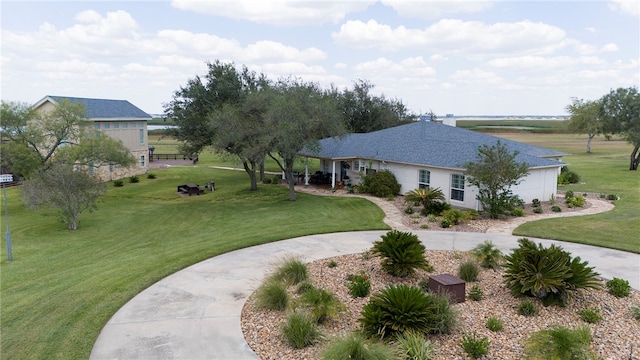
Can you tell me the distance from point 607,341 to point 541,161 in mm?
15401

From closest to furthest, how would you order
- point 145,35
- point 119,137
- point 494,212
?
point 494,212 < point 145,35 < point 119,137

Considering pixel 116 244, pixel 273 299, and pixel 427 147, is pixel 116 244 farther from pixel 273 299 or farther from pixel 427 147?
pixel 427 147

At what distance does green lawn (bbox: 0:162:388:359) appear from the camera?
843cm

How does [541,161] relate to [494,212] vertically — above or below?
above

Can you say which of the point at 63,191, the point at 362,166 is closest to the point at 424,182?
the point at 362,166

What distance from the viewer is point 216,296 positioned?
9773 millimetres

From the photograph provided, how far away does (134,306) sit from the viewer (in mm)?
9281

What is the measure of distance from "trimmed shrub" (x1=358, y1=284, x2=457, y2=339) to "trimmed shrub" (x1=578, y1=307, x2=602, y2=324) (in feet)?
8.73

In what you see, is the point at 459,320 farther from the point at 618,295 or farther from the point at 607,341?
the point at 618,295

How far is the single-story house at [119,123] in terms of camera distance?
35125 millimetres

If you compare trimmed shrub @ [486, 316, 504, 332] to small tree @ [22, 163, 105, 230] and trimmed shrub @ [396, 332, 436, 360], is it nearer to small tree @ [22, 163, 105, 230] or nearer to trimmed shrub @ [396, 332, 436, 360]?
trimmed shrub @ [396, 332, 436, 360]

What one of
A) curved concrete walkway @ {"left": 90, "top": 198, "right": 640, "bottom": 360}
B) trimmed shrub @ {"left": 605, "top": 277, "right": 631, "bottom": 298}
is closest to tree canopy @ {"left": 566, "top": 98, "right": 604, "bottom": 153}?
curved concrete walkway @ {"left": 90, "top": 198, "right": 640, "bottom": 360}

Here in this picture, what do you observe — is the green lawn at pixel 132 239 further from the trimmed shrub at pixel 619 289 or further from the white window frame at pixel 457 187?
the trimmed shrub at pixel 619 289

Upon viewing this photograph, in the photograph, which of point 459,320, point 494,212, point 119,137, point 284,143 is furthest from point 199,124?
point 459,320
